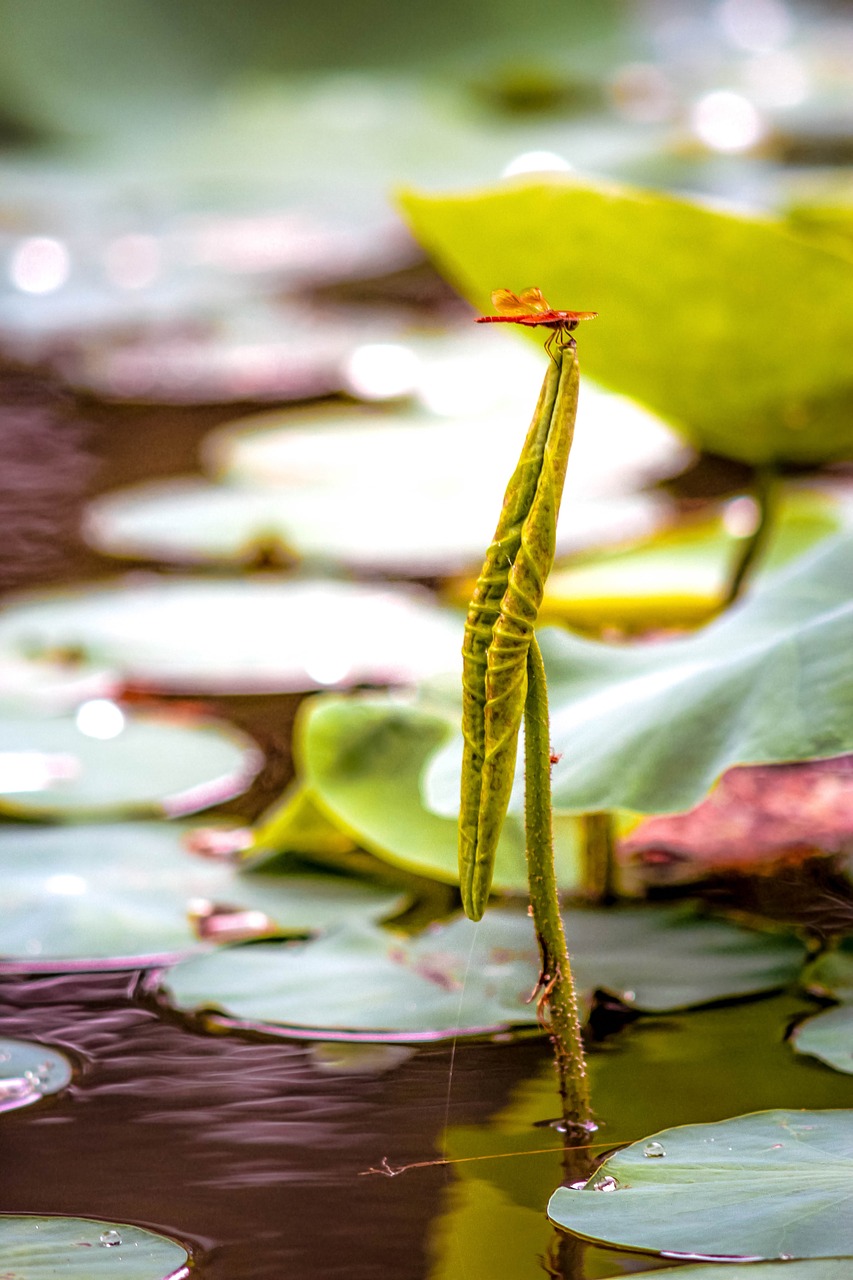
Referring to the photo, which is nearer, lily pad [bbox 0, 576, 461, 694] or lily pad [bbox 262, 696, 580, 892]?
lily pad [bbox 262, 696, 580, 892]

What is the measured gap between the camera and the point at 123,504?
193 centimetres

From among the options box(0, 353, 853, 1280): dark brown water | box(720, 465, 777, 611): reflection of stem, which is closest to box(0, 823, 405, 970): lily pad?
box(0, 353, 853, 1280): dark brown water

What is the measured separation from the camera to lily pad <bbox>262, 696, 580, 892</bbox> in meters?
0.98

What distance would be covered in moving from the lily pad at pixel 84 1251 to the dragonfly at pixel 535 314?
1.27 ft

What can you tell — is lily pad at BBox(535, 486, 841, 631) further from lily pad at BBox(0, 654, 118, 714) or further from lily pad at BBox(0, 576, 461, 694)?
lily pad at BBox(0, 654, 118, 714)

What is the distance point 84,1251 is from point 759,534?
795 millimetres

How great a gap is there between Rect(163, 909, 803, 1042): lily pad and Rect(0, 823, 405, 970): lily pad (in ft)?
0.14

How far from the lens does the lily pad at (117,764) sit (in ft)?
3.84

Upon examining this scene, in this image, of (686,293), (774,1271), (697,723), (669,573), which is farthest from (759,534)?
(774,1271)

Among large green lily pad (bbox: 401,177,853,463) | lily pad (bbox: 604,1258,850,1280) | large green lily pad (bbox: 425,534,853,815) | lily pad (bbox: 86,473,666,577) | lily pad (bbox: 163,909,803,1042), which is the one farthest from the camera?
lily pad (bbox: 86,473,666,577)

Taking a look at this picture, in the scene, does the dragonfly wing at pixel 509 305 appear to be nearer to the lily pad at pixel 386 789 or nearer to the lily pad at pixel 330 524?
the lily pad at pixel 386 789

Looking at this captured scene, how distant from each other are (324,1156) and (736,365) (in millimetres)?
676

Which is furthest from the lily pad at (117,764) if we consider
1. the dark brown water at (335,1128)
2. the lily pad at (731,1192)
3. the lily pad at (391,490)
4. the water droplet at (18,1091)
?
the lily pad at (731,1192)

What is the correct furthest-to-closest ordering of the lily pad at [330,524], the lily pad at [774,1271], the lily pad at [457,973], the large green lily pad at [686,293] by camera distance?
the lily pad at [330,524]
the large green lily pad at [686,293]
the lily pad at [457,973]
the lily pad at [774,1271]
